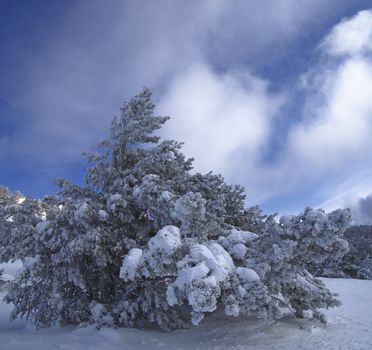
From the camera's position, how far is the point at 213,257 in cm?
554

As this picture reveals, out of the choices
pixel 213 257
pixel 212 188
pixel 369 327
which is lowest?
pixel 369 327

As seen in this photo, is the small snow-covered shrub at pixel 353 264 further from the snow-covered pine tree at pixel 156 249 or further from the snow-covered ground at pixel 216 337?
the snow-covered pine tree at pixel 156 249

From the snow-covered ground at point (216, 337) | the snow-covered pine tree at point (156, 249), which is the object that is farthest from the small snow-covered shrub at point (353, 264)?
the snow-covered pine tree at point (156, 249)

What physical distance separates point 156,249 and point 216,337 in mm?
2669

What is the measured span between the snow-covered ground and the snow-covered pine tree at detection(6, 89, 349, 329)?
365 millimetres

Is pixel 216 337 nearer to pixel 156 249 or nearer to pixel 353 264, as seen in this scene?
pixel 156 249

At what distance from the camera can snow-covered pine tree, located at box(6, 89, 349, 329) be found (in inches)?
223

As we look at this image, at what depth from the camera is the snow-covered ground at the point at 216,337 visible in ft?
20.7

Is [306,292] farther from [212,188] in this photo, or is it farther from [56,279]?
[56,279]

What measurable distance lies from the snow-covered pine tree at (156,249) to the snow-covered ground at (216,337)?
0.37 metres

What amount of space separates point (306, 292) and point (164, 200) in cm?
379

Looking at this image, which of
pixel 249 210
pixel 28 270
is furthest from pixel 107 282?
pixel 249 210

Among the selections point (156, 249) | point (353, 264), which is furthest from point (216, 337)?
point (353, 264)

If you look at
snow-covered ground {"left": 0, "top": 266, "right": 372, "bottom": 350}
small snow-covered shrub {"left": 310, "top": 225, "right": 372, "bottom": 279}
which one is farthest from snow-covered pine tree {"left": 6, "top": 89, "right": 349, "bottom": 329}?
small snow-covered shrub {"left": 310, "top": 225, "right": 372, "bottom": 279}
